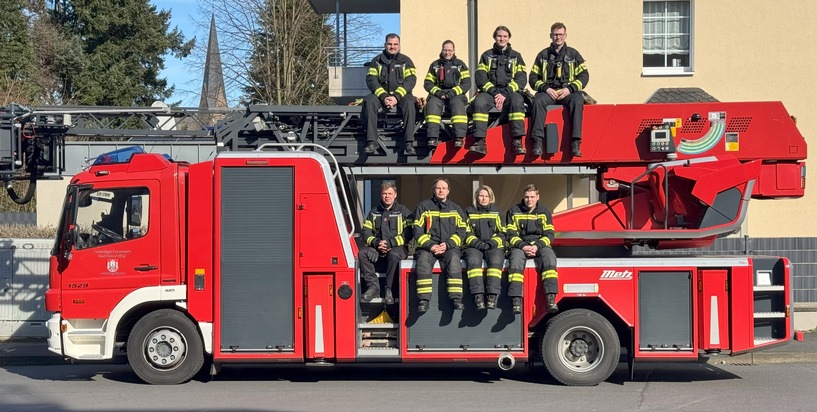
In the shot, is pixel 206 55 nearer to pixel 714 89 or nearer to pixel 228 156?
pixel 714 89

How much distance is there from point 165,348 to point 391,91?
3868mm

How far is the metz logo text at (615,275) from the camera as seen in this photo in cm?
1052

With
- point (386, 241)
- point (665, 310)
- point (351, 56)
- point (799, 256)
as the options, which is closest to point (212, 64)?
point (351, 56)

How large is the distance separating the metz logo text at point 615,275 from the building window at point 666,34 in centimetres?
907

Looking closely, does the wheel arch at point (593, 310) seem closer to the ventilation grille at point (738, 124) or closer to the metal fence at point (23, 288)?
the ventilation grille at point (738, 124)

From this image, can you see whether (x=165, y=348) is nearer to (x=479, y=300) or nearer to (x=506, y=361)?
(x=479, y=300)

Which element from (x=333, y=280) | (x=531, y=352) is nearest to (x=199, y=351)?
(x=333, y=280)

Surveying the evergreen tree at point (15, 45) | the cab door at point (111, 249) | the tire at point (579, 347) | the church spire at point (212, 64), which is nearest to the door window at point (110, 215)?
the cab door at point (111, 249)

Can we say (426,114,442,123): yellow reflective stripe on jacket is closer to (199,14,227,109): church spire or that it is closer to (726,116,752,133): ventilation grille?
(726,116,752,133): ventilation grille

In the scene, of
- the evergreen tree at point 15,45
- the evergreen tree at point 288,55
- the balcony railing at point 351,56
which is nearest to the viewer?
the balcony railing at point 351,56

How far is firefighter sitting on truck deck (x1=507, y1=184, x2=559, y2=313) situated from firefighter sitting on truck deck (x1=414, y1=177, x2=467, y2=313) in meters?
0.56

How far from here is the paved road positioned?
9578 mm

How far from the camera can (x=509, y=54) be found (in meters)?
11.1

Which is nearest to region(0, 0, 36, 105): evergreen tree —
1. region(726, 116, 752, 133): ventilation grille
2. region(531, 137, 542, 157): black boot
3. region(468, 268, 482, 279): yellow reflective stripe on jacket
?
region(531, 137, 542, 157): black boot
